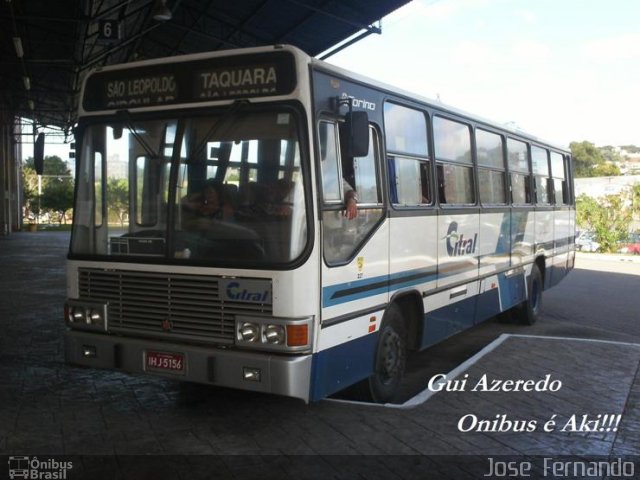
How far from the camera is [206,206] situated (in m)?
5.08

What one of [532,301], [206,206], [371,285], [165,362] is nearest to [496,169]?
[532,301]

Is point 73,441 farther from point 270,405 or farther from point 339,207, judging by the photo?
point 339,207

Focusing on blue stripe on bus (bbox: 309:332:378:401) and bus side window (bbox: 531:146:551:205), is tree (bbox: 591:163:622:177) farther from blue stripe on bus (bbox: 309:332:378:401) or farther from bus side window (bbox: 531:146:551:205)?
blue stripe on bus (bbox: 309:332:378:401)

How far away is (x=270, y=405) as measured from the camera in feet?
19.3

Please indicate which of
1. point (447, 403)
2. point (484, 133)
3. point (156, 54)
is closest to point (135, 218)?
point (447, 403)

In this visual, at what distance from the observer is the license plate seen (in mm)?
5039

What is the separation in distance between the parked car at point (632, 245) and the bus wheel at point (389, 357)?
82.9 feet

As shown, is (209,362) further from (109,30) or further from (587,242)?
(587,242)

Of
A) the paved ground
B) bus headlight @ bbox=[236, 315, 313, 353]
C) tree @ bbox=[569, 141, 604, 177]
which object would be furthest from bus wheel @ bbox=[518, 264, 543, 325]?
tree @ bbox=[569, 141, 604, 177]

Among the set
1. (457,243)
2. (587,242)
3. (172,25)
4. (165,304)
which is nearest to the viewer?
(165,304)

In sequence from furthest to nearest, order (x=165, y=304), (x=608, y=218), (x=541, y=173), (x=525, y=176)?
(x=608, y=218) → (x=541, y=173) → (x=525, y=176) → (x=165, y=304)

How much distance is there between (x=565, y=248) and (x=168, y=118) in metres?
9.84

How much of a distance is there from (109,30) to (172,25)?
3778mm

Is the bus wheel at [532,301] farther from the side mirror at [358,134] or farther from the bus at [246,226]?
the side mirror at [358,134]
